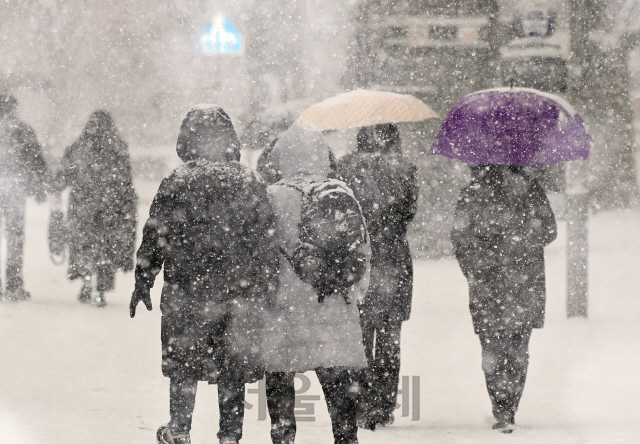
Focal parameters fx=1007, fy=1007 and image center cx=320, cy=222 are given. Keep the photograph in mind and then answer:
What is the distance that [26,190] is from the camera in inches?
383

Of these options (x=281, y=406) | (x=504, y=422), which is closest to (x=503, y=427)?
(x=504, y=422)

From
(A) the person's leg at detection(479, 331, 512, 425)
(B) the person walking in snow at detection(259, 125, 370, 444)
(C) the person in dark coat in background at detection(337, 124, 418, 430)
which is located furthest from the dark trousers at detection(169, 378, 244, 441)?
(A) the person's leg at detection(479, 331, 512, 425)

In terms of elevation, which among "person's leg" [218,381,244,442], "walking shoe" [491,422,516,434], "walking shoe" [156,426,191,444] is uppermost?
"person's leg" [218,381,244,442]

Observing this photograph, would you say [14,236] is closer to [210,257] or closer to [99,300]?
[99,300]

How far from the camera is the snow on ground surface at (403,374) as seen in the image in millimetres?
5664

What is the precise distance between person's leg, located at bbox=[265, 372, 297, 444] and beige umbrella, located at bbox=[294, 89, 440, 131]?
5.61 feet

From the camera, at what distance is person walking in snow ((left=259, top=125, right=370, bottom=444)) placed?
453 centimetres

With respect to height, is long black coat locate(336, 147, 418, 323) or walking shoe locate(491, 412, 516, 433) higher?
long black coat locate(336, 147, 418, 323)

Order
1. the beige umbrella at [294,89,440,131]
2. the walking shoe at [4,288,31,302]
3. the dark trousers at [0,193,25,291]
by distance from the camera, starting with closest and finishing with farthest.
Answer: the beige umbrella at [294,89,440,131] < the dark trousers at [0,193,25,291] < the walking shoe at [4,288,31,302]

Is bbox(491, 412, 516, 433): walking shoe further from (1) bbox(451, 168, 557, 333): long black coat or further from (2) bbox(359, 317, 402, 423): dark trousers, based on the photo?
(2) bbox(359, 317, 402, 423): dark trousers

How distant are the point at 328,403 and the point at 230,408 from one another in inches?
20.9

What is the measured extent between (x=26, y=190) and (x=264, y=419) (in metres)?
4.63

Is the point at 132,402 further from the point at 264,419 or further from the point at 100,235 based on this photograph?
the point at 100,235

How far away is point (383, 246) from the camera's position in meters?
5.63
